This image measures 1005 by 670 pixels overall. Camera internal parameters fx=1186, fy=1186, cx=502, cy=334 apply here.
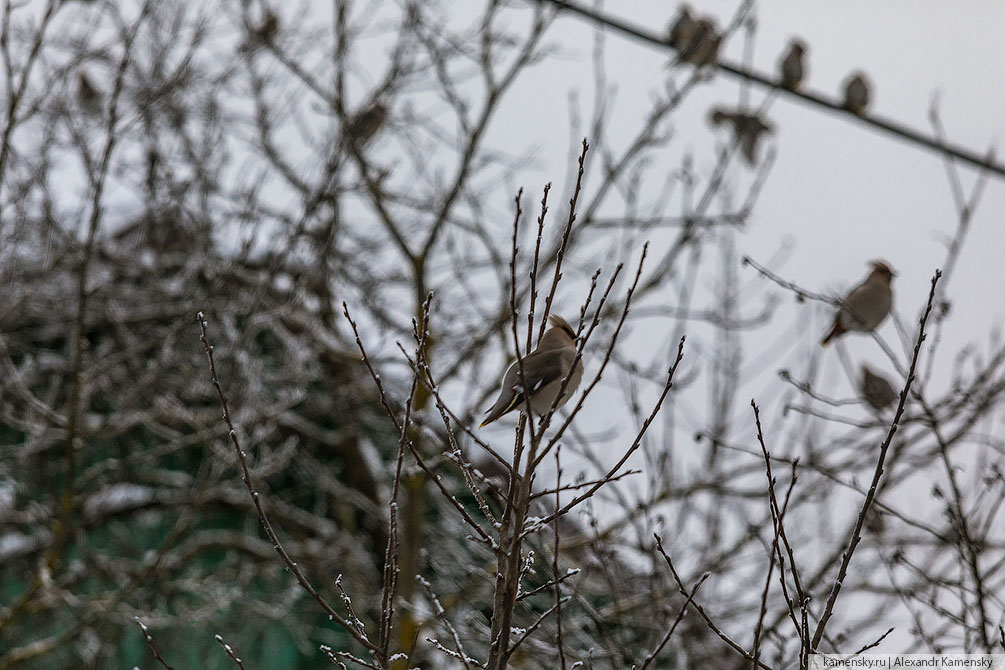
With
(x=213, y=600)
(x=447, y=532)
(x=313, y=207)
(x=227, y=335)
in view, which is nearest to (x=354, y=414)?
(x=447, y=532)

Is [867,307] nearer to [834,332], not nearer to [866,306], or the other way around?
[866,306]

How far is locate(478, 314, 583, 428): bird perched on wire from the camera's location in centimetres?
300

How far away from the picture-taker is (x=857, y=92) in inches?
376

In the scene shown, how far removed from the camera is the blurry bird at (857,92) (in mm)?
9500

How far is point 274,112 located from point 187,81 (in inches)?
69.3

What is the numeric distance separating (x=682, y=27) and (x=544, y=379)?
698 centimetres

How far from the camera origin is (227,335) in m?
6.86

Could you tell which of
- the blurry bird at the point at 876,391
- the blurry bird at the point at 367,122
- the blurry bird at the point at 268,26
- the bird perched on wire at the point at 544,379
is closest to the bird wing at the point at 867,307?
the blurry bird at the point at 876,391

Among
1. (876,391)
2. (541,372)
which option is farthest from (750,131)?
(541,372)

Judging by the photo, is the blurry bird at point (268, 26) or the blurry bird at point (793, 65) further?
the blurry bird at point (793, 65)

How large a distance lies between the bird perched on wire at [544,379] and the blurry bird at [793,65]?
659 cm

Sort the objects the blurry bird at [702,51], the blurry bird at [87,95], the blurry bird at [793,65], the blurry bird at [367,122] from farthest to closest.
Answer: the blurry bird at [793,65]
the blurry bird at [87,95]
the blurry bird at [702,51]
the blurry bird at [367,122]

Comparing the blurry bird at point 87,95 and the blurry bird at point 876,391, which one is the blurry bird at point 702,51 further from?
the blurry bird at point 87,95

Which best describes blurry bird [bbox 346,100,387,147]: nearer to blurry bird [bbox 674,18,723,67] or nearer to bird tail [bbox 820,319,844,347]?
blurry bird [bbox 674,18,723,67]
